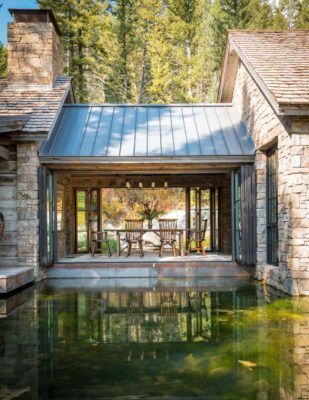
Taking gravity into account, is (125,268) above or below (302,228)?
below

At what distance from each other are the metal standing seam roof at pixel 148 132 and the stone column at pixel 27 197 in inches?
13.0

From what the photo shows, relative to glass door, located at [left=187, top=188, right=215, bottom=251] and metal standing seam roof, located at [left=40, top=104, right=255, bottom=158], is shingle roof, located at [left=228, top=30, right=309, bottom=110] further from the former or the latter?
glass door, located at [left=187, top=188, right=215, bottom=251]

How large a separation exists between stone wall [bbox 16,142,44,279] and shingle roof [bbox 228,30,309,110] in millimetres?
4468

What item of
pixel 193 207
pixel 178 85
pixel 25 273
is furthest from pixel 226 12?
pixel 25 273

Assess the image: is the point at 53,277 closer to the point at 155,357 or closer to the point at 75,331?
the point at 75,331

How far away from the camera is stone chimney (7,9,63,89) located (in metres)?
10.2

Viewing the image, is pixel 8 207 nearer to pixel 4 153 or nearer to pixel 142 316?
pixel 4 153

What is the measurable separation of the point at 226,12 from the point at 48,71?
15.1 metres

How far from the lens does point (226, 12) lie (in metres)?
22.2

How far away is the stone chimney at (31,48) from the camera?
10.2 metres

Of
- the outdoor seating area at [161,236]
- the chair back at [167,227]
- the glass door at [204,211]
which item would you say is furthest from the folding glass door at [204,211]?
the chair back at [167,227]

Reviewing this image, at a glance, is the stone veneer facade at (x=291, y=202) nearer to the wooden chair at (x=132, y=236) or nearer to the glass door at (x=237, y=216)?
the glass door at (x=237, y=216)

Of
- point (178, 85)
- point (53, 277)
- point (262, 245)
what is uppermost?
point (178, 85)

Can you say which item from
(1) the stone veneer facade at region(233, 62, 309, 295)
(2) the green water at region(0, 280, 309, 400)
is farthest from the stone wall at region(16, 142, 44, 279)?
(1) the stone veneer facade at region(233, 62, 309, 295)
